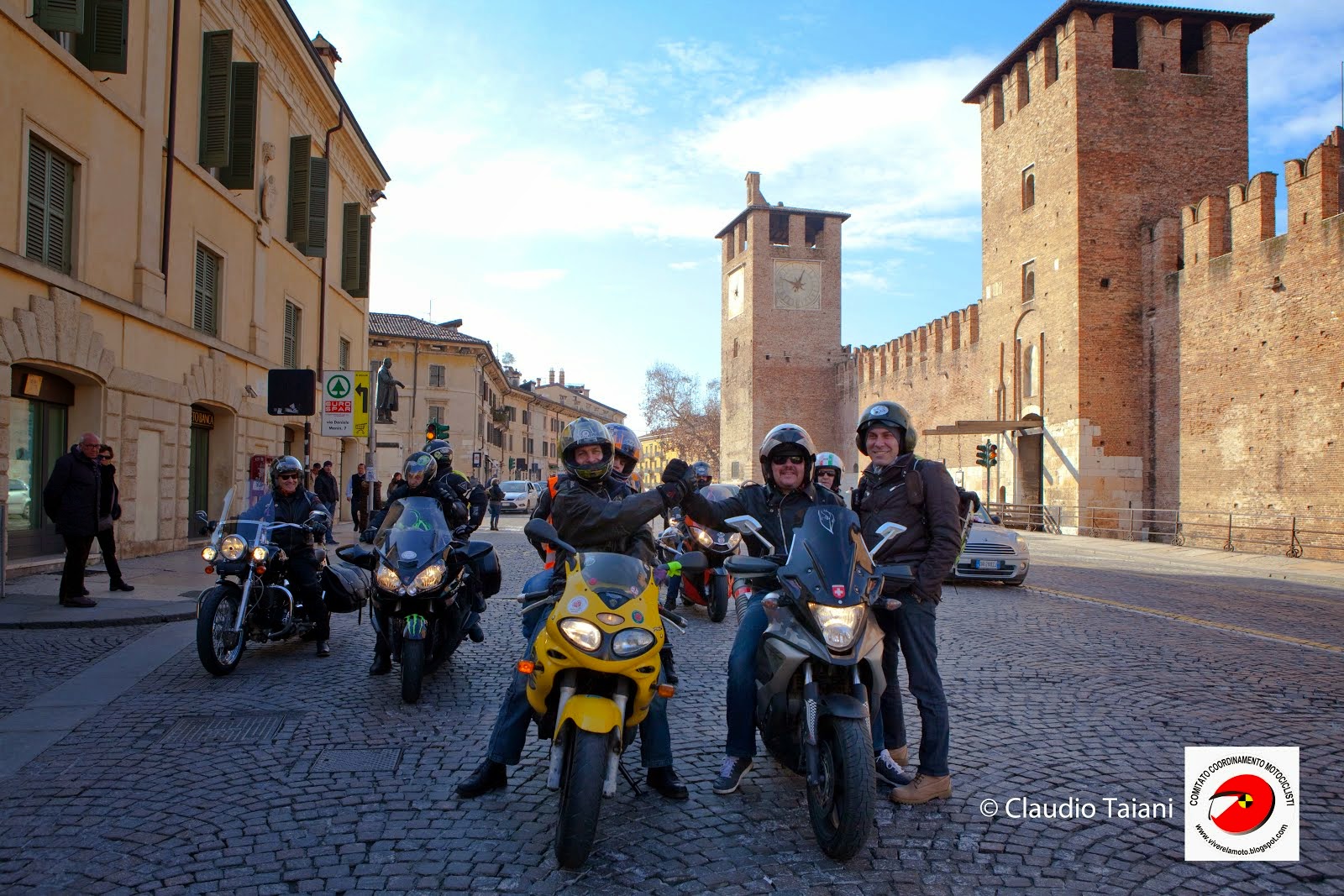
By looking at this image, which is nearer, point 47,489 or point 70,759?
point 70,759

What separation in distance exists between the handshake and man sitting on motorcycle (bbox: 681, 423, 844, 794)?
0.73ft

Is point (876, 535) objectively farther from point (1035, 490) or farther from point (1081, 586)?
point (1035, 490)

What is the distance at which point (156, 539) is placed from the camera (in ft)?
49.8

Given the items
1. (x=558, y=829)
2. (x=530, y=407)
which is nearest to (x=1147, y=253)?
(x=558, y=829)

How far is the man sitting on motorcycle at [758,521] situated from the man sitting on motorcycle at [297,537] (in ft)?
13.8

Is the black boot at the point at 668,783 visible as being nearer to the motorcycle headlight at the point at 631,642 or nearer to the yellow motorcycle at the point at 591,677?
the yellow motorcycle at the point at 591,677

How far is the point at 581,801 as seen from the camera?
3.17m

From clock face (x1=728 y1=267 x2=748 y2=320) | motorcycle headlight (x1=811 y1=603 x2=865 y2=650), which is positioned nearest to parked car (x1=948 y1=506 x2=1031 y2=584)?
motorcycle headlight (x1=811 y1=603 x2=865 y2=650)

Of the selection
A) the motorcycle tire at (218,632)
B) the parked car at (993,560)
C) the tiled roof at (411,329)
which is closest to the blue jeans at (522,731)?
the motorcycle tire at (218,632)

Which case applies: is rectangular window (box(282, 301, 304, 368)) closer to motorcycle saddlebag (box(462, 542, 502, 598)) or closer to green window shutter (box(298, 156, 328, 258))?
green window shutter (box(298, 156, 328, 258))

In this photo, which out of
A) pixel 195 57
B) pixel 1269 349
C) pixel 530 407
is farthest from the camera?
pixel 530 407

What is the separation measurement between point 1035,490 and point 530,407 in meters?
55.4

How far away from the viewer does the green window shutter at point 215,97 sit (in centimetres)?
1667

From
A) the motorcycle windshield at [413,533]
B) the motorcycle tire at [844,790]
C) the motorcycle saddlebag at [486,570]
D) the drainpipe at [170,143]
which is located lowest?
the motorcycle tire at [844,790]
